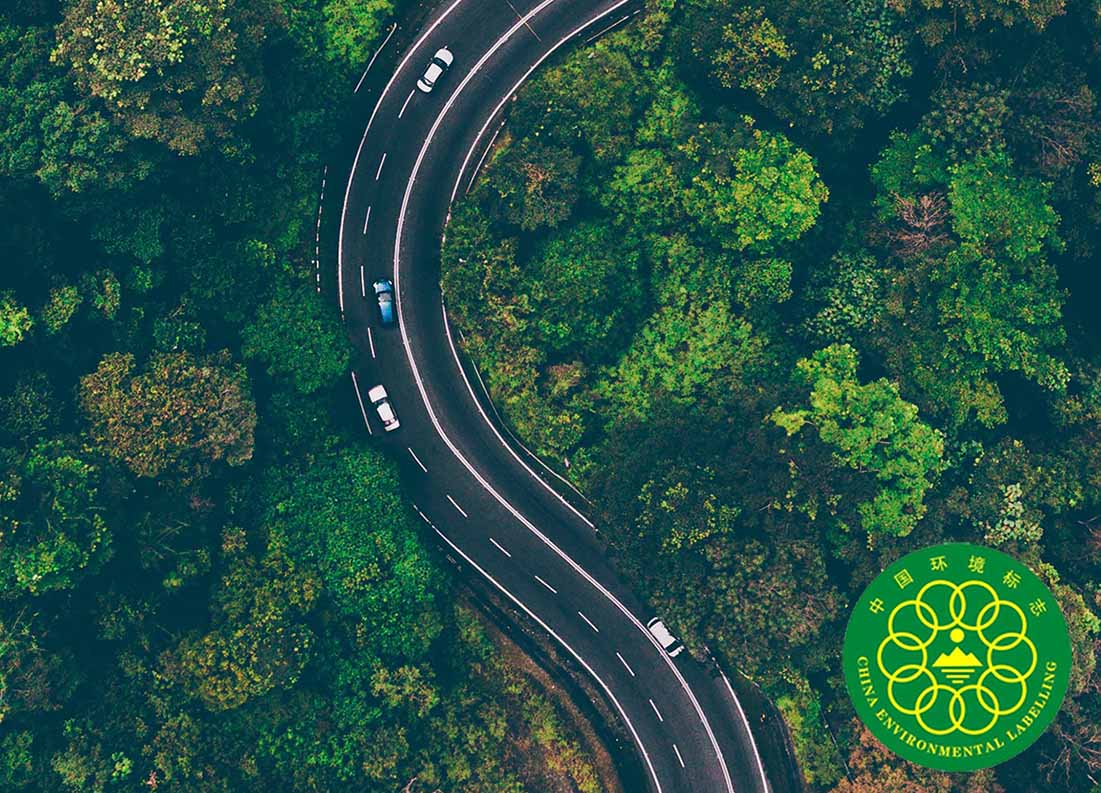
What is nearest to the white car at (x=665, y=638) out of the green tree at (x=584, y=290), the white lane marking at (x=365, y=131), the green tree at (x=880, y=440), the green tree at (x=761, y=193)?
the green tree at (x=880, y=440)

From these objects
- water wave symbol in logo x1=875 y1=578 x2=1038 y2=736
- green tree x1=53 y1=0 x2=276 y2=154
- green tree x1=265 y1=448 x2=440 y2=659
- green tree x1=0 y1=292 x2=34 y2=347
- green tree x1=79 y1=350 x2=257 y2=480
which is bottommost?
water wave symbol in logo x1=875 y1=578 x2=1038 y2=736

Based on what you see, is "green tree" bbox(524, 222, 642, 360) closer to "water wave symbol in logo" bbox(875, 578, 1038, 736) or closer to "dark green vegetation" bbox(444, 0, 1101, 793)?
"dark green vegetation" bbox(444, 0, 1101, 793)

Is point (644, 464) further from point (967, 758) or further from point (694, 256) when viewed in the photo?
point (967, 758)

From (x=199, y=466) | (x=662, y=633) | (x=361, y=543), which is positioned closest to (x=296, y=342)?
(x=199, y=466)

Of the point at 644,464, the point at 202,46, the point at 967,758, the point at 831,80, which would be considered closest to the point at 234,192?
the point at 202,46

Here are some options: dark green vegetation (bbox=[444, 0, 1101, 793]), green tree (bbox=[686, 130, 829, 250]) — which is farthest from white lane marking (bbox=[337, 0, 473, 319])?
green tree (bbox=[686, 130, 829, 250])

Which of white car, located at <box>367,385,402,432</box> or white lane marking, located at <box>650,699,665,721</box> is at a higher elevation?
white car, located at <box>367,385,402,432</box>
